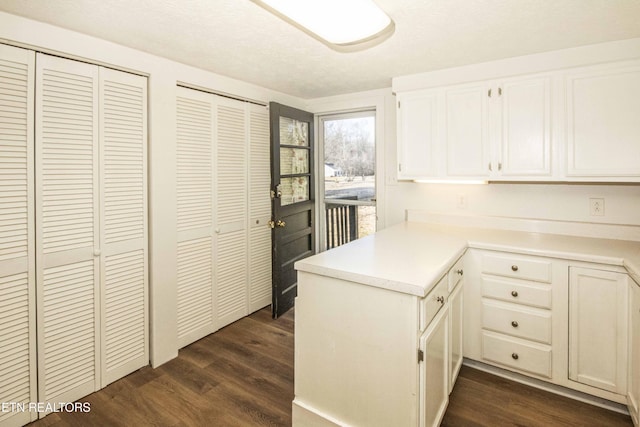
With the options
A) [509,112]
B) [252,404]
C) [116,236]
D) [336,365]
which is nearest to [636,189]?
[509,112]

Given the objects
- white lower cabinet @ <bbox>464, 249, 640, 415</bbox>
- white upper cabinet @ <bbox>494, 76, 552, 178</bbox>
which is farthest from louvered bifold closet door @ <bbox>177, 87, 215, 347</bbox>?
white upper cabinet @ <bbox>494, 76, 552, 178</bbox>

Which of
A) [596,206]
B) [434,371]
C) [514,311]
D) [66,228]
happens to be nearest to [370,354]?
[434,371]

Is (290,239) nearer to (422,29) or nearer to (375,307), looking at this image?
(375,307)

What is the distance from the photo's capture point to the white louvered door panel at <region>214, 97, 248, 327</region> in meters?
3.02

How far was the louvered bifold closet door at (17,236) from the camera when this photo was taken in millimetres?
1828

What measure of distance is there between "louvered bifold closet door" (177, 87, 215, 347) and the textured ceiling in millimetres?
404

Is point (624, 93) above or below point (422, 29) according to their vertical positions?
below

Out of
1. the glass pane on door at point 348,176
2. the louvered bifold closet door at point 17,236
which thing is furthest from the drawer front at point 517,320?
the louvered bifold closet door at point 17,236

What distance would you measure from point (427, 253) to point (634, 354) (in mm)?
1212

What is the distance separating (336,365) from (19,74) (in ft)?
7.80

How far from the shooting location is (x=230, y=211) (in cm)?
314

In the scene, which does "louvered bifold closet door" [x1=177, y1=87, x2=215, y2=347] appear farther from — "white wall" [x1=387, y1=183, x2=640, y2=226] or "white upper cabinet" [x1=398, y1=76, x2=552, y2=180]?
"white wall" [x1=387, y1=183, x2=640, y2=226]

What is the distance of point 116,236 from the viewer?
2.30 metres

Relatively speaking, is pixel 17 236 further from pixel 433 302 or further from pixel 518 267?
pixel 518 267
